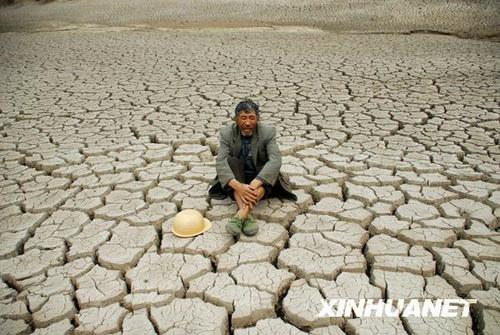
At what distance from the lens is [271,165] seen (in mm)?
2453

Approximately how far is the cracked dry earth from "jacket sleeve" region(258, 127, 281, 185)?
0.88 ft

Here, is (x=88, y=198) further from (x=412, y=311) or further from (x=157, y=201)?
(x=412, y=311)

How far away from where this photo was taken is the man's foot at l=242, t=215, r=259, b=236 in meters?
2.37

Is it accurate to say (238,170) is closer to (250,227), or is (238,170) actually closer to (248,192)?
(248,192)

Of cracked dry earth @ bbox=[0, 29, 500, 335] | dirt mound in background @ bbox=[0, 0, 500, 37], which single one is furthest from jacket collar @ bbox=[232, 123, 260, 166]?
dirt mound in background @ bbox=[0, 0, 500, 37]

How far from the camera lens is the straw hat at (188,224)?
7.82 feet

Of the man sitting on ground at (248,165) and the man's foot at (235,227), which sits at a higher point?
the man sitting on ground at (248,165)

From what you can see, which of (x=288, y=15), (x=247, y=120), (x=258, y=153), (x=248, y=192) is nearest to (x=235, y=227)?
(x=248, y=192)

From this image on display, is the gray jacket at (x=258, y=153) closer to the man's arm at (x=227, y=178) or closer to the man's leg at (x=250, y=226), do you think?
the man's arm at (x=227, y=178)

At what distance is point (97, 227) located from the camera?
2.54 meters

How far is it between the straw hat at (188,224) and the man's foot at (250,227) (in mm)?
249

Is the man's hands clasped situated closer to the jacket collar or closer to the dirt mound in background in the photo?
the jacket collar

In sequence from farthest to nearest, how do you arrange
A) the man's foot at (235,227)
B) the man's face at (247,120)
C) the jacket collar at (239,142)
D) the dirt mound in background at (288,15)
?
the dirt mound in background at (288,15) < the jacket collar at (239,142) < the man's face at (247,120) < the man's foot at (235,227)

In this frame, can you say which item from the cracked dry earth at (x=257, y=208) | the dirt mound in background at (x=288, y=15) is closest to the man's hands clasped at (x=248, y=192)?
the cracked dry earth at (x=257, y=208)
